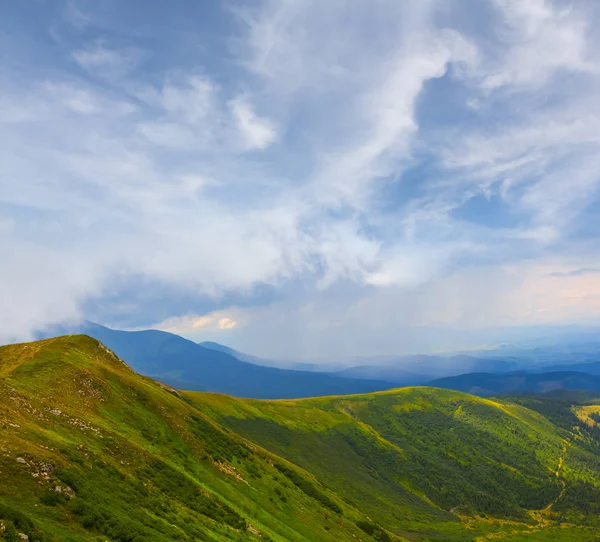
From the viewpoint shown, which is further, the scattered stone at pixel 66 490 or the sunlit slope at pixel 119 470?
the scattered stone at pixel 66 490

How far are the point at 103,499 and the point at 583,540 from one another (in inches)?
9914

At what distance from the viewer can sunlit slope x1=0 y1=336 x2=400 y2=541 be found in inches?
1001

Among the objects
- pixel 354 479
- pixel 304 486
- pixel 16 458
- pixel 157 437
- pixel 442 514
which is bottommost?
pixel 442 514

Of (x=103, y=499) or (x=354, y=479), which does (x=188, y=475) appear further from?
(x=354, y=479)

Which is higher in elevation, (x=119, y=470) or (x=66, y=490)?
(x=66, y=490)

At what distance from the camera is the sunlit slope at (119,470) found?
25.4m

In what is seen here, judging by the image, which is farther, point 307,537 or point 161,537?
point 307,537

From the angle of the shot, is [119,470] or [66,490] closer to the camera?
[66,490]

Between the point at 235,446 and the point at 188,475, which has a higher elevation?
the point at 188,475

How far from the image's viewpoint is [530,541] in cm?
17662

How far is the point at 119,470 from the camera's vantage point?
36.6 meters

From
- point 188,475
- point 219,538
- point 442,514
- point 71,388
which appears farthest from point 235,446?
point 442,514

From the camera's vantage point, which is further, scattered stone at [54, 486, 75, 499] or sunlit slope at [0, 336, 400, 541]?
scattered stone at [54, 486, 75, 499]

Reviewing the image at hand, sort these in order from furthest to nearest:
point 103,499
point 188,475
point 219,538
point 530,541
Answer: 1. point 530,541
2. point 188,475
3. point 219,538
4. point 103,499
